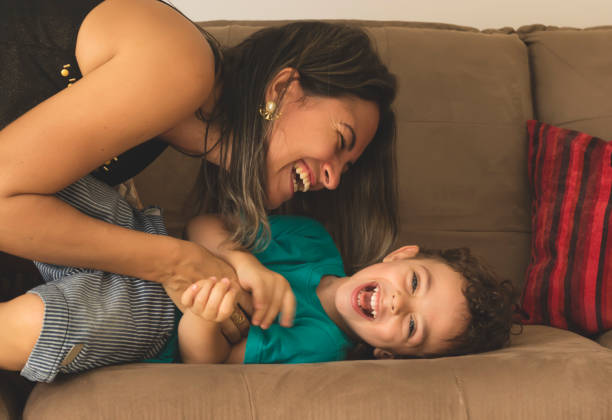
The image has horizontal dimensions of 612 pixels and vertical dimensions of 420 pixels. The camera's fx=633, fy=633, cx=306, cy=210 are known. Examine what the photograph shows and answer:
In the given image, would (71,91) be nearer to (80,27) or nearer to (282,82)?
(80,27)

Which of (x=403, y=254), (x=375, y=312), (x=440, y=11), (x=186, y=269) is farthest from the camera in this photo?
(x=440, y=11)

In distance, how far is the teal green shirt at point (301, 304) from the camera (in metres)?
1.30

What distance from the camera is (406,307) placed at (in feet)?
4.68

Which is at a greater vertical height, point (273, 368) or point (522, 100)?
point (522, 100)

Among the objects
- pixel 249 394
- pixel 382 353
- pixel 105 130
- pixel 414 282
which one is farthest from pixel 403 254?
pixel 105 130

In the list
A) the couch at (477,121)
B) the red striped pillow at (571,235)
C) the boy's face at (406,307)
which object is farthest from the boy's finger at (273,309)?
the red striped pillow at (571,235)

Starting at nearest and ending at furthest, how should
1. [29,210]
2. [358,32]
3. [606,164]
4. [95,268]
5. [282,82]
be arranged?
[29,210] → [95,268] → [282,82] → [358,32] → [606,164]

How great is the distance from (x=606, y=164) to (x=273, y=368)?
119cm

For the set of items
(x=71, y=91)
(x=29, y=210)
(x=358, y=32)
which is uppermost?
(x=358, y=32)

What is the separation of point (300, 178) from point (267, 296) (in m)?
0.32

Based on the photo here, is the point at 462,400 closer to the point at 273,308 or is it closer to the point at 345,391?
the point at 345,391

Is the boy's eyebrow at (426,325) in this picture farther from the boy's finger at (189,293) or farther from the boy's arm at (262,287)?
the boy's finger at (189,293)

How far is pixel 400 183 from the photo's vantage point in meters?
1.93

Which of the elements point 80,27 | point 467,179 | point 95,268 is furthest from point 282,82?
point 467,179
